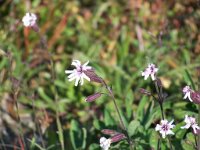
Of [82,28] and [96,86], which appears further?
[82,28]

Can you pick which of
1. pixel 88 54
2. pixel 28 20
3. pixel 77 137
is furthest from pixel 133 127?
pixel 88 54

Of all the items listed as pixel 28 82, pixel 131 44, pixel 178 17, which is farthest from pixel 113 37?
pixel 28 82

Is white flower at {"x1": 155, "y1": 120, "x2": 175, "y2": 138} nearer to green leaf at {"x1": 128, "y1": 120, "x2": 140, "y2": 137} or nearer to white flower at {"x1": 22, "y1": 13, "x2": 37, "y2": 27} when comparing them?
green leaf at {"x1": 128, "y1": 120, "x2": 140, "y2": 137}

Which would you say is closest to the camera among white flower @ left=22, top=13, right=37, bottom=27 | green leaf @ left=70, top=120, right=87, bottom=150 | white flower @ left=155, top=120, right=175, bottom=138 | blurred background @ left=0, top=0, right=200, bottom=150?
white flower @ left=155, top=120, right=175, bottom=138

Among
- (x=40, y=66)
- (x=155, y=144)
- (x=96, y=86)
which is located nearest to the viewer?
(x=155, y=144)

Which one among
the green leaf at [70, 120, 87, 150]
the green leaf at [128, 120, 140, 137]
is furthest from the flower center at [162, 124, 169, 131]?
the green leaf at [70, 120, 87, 150]

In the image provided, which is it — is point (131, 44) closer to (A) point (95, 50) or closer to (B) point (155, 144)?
(A) point (95, 50)

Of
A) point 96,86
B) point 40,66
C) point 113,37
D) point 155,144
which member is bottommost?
point 155,144

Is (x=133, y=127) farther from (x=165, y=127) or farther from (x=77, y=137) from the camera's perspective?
(x=165, y=127)
